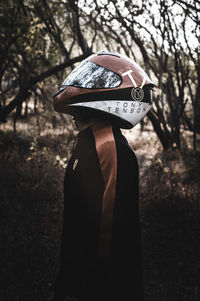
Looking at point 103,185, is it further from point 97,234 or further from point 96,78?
point 96,78

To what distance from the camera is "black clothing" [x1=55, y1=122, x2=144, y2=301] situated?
4.49 feet

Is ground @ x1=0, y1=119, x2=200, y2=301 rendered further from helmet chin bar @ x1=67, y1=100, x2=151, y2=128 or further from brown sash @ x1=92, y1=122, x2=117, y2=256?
helmet chin bar @ x1=67, y1=100, x2=151, y2=128

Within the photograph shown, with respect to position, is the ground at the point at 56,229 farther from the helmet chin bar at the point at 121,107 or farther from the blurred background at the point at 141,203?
the helmet chin bar at the point at 121,107

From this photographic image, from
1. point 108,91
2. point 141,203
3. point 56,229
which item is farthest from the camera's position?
point 141,203

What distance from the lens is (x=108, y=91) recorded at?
1.46m

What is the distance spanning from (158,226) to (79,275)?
302 centimetres

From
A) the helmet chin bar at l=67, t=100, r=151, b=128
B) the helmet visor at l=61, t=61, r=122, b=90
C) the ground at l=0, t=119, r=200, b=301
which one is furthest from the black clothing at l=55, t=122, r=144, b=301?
the ground at l=0, t=119, r=200, b=301

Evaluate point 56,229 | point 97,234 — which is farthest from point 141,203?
point 97,234

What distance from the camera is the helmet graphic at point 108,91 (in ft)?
4.80

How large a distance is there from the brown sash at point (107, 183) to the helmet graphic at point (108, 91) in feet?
0.68

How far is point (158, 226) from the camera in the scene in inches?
167

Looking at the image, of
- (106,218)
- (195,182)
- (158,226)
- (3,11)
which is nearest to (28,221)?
(158,226)

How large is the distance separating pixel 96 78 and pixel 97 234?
0.90 meters

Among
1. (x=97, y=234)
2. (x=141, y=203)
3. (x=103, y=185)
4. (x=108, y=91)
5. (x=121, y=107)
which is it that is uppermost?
(x=108, y=91)
